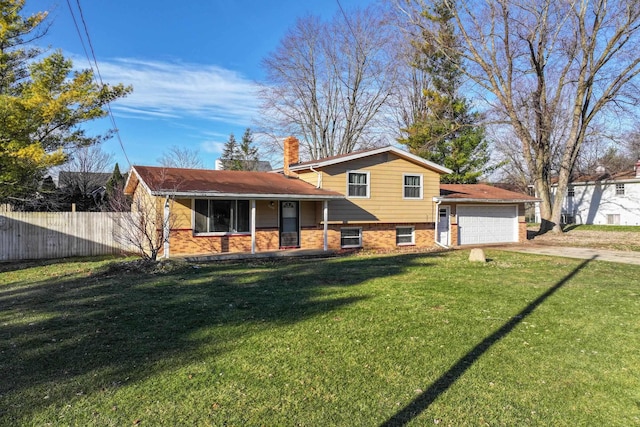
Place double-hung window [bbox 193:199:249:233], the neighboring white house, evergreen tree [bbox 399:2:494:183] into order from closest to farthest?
double-hung window [bbox 193:199:249:233] < evergreen tree [bbox 399:2:494:183] < the neighboring white house

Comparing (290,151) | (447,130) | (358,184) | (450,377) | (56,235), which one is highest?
(447,130)

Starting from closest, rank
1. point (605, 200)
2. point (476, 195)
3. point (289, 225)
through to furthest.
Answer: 1. point (289, 225)
2. point (476, 195)
3. point (605, 200)

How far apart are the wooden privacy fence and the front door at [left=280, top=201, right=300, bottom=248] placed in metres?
5.90

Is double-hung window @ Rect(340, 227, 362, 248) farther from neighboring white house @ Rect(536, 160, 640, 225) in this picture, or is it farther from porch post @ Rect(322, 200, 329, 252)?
neighboring white house @ Rect(536, 160, 640, 225)

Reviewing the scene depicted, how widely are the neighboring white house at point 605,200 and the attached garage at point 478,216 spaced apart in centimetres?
1470

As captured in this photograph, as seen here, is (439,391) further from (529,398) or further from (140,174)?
(140,174)

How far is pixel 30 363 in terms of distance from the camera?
4.25 meters

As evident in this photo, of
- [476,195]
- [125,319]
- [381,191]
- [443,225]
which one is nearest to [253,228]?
[381,191]

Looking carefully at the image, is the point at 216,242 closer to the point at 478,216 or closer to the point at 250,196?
the point at 250,196

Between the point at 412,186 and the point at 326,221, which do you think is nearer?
the point at 326,221

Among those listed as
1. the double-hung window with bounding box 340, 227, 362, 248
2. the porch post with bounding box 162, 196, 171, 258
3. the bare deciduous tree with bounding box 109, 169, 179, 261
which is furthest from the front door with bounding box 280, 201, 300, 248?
the porch post with bounding box 162, 196, 171, 258

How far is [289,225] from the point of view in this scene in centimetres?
1681

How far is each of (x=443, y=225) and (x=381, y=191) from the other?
422cm

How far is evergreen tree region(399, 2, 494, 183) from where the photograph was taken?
28.8 meters
